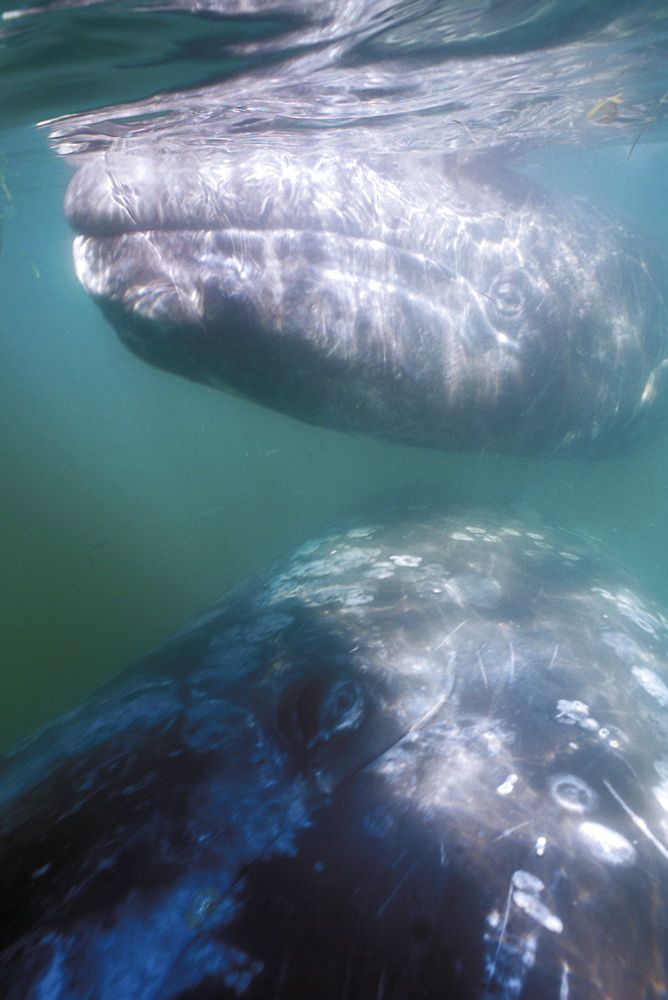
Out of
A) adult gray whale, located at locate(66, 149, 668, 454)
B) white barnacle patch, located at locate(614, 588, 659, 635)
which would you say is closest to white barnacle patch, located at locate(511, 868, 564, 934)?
white barnacle patch, located at locate(614, 588, 659, 635)

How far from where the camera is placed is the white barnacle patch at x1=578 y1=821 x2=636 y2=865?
217 cm

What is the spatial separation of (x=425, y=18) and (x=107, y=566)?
1135cm

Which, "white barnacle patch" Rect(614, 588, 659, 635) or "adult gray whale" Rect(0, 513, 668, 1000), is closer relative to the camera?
"adult gray whale" Rect(0, 513, 668, 1000)

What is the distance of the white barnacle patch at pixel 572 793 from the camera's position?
7.85 ft

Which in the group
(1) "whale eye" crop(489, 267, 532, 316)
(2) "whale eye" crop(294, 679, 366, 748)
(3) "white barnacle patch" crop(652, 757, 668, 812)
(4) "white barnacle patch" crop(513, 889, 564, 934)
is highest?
(1) "whale eye" crop(489, 267, 532, 316)

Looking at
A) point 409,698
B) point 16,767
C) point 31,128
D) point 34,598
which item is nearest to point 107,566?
point 34,598

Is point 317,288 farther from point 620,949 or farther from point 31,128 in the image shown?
point 31,128

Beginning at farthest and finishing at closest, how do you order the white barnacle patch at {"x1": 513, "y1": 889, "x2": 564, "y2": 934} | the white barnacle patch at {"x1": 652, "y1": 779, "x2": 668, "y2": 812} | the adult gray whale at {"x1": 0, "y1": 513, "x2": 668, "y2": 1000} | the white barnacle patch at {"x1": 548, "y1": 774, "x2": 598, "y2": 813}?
the white barnacle patch at {"x1": 652, "y1": 779, "x2": 668, "y2": 812}, the white barnacle patch at {"x1": 548, "y1": 774, "x2": 598, "y2": 813}, the white barnacle patch at {"x1": 513, "y1": 889, "x2": 564, "y2": 934}, the adult gray whale at {"x1": 0, "y1": 513, "x2": 668, "y2": 1000}

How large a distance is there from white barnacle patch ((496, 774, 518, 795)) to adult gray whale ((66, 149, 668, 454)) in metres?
3.63

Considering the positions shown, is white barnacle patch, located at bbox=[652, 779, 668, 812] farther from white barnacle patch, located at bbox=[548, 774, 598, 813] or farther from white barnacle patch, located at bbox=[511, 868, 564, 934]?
white barnacle patch, located at bbox=[511, 868, 564, 934]

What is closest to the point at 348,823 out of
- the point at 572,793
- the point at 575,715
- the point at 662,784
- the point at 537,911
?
the point at 537,911

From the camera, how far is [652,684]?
3.82 meters

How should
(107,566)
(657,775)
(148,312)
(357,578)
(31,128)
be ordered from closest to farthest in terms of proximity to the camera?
(657,775)
(148,312)
(357,578)
(31,128)
(107,566)

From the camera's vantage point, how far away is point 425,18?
19.1 ft
